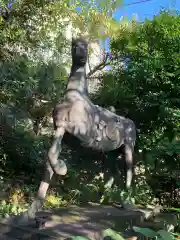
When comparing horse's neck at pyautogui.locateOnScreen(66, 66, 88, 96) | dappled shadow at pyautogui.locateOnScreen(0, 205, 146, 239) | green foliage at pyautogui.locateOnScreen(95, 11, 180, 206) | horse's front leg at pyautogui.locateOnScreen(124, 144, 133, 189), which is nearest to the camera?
dappled shadow at pyautogui.locateOnScreen(0, 205, 146, 239)

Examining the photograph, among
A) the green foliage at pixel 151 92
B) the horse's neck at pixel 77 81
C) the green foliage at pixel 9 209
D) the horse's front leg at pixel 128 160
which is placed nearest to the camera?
the green foliage at pixel 9 209

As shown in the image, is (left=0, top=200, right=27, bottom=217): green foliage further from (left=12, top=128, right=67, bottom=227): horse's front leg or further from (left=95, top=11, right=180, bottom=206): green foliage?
(left=95, top=11, right=180, bottom=206): green foliage

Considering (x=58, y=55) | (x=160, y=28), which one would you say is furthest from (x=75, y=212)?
(x=160, y=28)

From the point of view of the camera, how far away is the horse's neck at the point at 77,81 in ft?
16.0

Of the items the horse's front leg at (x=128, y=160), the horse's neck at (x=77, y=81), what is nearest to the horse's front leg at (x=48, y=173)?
the horse's neck at (x=77, y=81)

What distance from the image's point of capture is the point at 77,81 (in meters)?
4.93

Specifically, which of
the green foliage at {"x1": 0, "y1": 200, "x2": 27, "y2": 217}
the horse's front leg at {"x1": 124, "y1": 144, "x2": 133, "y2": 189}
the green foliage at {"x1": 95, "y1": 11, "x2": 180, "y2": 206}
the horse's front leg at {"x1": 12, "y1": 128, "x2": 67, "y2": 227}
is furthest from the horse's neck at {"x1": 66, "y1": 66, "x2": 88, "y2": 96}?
the green foliage at {"x1": 95, "y1": 11, "x2": 180, "y2": 206}

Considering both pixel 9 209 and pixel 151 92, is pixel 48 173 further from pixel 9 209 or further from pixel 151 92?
pixel 151 92

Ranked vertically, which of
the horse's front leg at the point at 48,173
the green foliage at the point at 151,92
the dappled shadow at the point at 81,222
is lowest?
the dappled shadow at the point at 81,222

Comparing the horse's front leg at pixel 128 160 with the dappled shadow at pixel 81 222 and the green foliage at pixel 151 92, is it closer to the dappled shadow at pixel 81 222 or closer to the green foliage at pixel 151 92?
the dappled shadow at pixel 81 222

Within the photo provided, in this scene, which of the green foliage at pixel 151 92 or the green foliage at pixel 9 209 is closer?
the green foliage at pixel 9 209

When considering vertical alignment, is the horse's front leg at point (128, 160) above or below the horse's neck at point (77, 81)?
below

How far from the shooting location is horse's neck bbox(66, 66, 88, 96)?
16.0 ft

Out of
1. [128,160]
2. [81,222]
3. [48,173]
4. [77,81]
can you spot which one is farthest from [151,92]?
[81,222]
